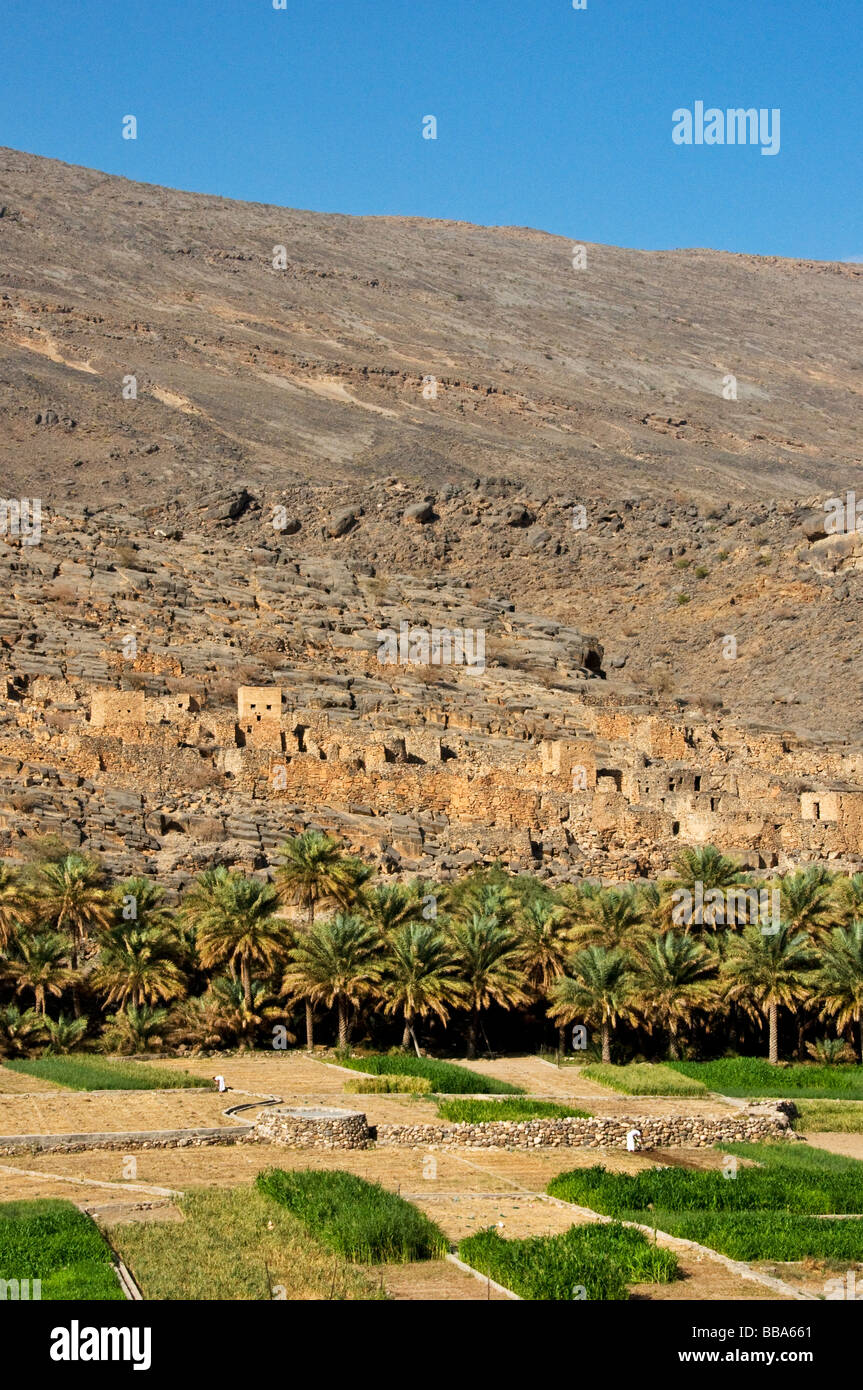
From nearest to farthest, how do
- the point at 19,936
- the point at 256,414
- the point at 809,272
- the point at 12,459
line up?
the point at 19,936 < the point at 12,459 < the point at 256,414 < the point at 809,272

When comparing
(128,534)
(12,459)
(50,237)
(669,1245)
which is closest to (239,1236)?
(669,1245)

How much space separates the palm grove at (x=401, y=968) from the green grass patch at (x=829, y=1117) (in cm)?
365

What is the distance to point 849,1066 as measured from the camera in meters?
30.0

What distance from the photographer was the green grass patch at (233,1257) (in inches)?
571

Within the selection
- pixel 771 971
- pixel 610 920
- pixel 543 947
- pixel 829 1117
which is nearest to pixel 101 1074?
pixel 543 947

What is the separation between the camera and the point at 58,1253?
15.1 metres

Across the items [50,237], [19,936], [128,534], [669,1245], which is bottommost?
[669,1245]

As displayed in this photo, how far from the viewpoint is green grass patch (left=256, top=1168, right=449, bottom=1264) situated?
16078 mm

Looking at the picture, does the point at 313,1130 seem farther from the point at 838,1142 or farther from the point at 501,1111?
the point at 838,1142

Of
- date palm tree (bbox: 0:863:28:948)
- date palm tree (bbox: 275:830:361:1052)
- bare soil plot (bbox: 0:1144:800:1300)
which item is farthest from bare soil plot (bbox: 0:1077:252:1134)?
date palm tree (bbox: 275:830:361:1052)

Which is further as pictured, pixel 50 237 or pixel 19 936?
pixel 50 237

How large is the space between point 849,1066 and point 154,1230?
16.6m

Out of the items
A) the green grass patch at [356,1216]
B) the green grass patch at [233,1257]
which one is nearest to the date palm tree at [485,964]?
the green grass patch at [356,1216]
